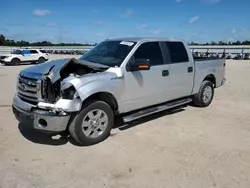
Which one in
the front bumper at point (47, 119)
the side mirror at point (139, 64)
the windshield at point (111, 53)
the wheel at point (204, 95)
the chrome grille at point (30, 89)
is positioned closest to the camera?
the front bumper at point (47, 119)

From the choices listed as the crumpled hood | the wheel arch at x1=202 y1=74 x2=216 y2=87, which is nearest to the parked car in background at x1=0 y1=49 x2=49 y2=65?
the wheel arch at x1=202 y1=74 x2=216 y2=87

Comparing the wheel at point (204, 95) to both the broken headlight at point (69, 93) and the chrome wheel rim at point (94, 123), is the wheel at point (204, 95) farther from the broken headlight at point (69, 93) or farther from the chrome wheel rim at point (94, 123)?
the broken headlight at point (69, 93)

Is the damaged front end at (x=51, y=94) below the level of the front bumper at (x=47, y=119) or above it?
above

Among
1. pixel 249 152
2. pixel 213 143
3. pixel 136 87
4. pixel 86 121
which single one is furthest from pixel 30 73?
pixel 249 152

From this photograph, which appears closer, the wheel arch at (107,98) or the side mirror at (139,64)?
the wheel arch at (107,98)

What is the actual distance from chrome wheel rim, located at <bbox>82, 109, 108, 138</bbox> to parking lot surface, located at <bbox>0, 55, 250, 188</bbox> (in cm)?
24

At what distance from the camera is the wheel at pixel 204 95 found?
7.11 m

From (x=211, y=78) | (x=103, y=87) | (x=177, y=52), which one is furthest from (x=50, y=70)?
(x=211, y=78)

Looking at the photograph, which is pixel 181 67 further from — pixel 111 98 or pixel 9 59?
pixel 9 59

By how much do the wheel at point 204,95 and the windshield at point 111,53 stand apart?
8.91 ft

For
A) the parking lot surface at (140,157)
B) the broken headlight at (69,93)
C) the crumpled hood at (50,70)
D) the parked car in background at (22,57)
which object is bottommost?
the parking lot surface at (140,157)

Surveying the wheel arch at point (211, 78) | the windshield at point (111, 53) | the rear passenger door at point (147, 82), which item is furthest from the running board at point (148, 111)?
the wheel arch at point (211, 78)

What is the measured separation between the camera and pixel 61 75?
4656 mm

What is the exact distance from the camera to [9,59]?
22781 mm
